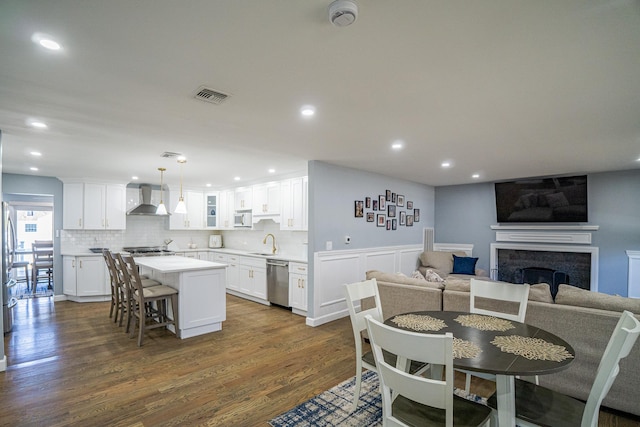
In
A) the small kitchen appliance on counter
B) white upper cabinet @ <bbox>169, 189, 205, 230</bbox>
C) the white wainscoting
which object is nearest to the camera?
the white wainscoting

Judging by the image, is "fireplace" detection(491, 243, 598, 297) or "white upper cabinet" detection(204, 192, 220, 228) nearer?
"fireplace" detection(491, 243, 598, 297)

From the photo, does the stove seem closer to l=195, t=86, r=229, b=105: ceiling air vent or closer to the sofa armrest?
the sofa armrest

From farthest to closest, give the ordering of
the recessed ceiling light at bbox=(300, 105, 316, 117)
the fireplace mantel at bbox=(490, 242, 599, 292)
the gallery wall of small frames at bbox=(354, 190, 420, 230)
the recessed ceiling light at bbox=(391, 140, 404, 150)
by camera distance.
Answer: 1. the fireplace mantel at bbox=(490, 242, 599, 292)
2. the gallery wall of small frames at bbox=(354, 190, 420, 230)
3. the recessed ceiling light at bbox=(391, 140, 404, 150)
4. the recessed ceiling light at bbox=(300, 105, 316, 117)

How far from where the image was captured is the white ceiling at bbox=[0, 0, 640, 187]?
145 centimetres

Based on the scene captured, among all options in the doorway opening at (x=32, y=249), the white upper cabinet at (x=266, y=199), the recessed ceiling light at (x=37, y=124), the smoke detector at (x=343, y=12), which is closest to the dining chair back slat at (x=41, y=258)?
the doorway opening at (x=32, y=249)

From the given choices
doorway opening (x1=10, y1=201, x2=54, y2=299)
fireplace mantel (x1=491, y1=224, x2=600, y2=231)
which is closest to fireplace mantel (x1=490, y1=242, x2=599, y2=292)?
fireplace mantel (x1=491, y1=224, x2=600, y2=231)

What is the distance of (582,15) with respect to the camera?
1.45 metres

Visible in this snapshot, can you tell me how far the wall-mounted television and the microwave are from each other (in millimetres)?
5477

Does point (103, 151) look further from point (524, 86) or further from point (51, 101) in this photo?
point (524, 86)

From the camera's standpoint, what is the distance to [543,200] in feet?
19.8

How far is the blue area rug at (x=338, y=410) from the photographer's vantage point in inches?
90.4

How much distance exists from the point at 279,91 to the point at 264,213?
13.8 feet

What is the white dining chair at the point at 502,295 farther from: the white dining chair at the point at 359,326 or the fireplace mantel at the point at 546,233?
the fireplace mantel at the point at 546,233

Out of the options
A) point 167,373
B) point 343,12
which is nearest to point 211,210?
point 167,373
